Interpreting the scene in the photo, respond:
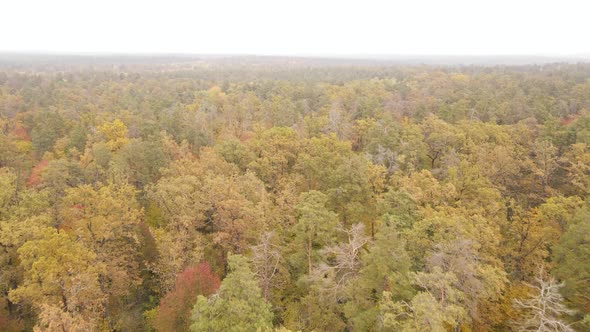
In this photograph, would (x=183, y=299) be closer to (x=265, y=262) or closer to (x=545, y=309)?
(x=265, y=262)

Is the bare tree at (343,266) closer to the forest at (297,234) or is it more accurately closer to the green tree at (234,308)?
the forest at (297,234)

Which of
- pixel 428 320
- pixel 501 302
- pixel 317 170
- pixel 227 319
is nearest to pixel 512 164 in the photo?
pixel 501 302

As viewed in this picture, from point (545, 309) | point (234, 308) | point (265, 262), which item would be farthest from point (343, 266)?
point (545, 309)

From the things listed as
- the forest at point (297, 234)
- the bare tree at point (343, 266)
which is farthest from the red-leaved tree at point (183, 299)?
the bare tree at point (343, 266)

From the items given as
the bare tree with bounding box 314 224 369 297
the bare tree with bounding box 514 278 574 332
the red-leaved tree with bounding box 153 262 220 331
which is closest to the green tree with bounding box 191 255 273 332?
the red-leaved tree with bounding box 153 262 220 331

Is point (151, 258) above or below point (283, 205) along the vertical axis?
below

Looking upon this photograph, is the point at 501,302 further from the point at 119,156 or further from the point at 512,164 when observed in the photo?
the point at 119,156
